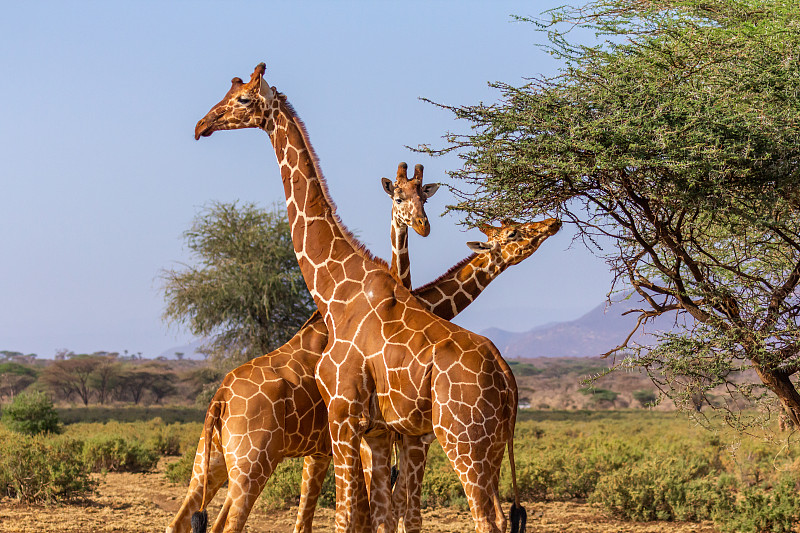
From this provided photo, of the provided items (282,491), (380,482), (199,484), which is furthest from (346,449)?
(282,491)

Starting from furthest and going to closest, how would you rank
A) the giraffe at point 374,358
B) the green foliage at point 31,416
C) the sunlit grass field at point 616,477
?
1. the green foliage at point 31,416
2. the sunlit grass field at point 616,477
3. the giraffe at point 374,358

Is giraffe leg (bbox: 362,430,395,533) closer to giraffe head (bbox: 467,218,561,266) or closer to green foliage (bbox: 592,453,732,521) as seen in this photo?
giraffe head (bbox: 467,218,561,266)

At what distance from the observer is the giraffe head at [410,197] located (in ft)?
22.0

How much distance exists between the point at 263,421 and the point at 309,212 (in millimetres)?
1954

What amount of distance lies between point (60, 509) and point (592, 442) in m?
12.7

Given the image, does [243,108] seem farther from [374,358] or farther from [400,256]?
[374,358]

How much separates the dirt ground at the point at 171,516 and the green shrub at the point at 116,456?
3.26m

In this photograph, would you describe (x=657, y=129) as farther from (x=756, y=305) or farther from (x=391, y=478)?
(x=391, y=478)

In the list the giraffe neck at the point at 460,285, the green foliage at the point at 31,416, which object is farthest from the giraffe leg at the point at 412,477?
the green foliage at the point at 31,416

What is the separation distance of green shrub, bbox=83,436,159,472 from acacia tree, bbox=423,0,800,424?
1214cm

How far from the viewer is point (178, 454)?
71.7 feet

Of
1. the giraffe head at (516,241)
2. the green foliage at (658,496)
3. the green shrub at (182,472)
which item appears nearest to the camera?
the giraffe head at (516,241)

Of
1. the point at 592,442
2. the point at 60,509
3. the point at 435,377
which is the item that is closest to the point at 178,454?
the point at 60,509

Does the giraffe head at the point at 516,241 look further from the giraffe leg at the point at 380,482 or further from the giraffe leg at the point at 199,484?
the giraffe leg at the point at 199,484
